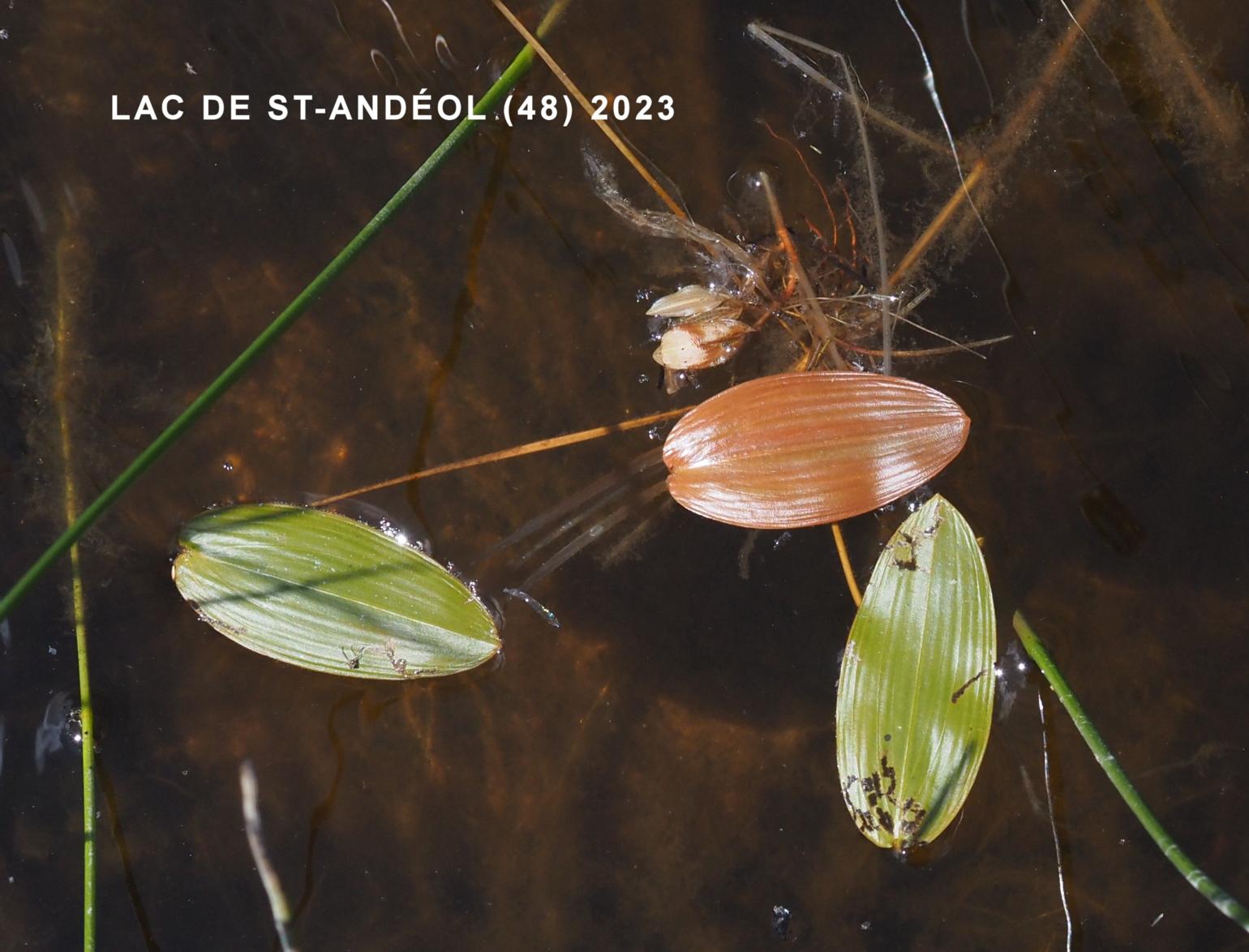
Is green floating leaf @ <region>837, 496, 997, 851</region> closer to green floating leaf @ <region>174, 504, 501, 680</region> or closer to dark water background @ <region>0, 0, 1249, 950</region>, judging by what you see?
dark water background @ <region>0, 0, 1249, 950</region>

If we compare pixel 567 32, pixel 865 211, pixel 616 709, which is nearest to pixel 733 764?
pixel 616 709

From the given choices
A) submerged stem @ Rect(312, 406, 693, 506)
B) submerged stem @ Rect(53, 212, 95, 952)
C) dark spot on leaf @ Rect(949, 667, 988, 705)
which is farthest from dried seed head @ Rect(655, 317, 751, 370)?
submerged stem @ Rect(53, 212, 95, 952)

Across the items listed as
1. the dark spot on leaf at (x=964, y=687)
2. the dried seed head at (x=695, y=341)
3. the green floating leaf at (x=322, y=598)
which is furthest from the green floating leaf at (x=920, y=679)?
the green floating leaf at (x=322, y=598)

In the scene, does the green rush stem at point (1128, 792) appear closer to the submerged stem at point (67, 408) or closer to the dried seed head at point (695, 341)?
the dried seed head at point (695, 341)

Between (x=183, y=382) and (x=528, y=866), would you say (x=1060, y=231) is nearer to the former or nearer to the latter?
(x=528, y=866)

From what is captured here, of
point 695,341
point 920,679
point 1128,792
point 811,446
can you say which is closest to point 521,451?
point 695,341

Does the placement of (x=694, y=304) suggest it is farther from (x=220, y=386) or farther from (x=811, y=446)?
(x=220, y=386)
